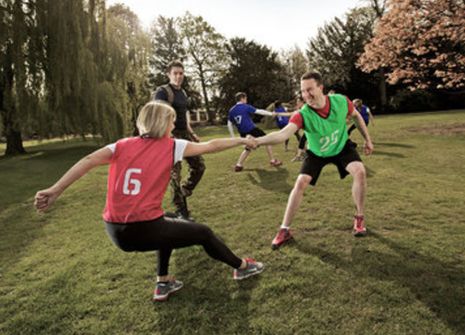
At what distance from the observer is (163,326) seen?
9.73ft

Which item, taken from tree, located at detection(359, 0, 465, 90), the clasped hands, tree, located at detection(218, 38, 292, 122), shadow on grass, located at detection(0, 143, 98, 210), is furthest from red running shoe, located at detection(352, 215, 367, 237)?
tree, located at detection(218, 38, 292, 122)

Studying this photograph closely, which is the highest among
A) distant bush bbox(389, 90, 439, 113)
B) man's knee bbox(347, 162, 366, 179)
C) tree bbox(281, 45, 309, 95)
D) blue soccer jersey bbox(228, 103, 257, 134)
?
tree bbox(281, 45, 309, 95)

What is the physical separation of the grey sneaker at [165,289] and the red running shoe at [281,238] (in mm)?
1320

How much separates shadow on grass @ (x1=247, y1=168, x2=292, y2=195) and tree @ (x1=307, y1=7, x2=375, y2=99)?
35.2m

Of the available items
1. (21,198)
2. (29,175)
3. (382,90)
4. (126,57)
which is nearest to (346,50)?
(382,90)

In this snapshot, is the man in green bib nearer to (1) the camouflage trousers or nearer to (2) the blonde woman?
(2) the blonde woman

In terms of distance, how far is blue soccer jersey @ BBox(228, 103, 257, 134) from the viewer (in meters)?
9.41

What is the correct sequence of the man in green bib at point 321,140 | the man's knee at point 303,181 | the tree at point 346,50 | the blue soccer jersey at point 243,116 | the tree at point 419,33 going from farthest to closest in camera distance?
1. the tree at point 346,50
2. the tree at point 419,33
3. the blue soccer jersey at point 243,116
4. the man's knee at point 303,181
5. the man in green bib at point 321,140

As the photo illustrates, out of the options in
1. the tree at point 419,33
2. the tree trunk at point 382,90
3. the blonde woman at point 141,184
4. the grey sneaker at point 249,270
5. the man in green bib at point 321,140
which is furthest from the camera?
the tree trunk at point 382,90

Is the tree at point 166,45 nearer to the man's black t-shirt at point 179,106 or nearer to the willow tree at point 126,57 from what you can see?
the willow tree at point 126,57

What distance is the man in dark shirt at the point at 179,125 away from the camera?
5.30 metres

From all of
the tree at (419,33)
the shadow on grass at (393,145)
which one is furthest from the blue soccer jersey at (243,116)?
the tree at (419,33)

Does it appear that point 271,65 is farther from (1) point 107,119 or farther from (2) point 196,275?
(2) point 196,275

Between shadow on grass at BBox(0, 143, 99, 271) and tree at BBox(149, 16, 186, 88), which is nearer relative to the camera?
shadow on grass at BBox(0, 143, 99, 271)
